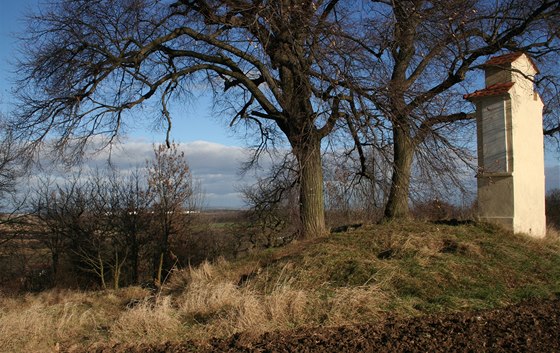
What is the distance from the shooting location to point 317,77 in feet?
32.2

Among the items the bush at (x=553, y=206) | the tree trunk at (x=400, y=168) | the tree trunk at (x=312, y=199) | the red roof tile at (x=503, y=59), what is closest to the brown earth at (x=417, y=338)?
the tree trunk at (x=400, y=168)

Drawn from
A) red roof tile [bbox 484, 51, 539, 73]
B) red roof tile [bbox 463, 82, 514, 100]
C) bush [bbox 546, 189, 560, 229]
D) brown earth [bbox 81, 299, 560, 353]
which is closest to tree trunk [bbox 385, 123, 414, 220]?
red roof tile [bbox 463, 82, 514, 100]

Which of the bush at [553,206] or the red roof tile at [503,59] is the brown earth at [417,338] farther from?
the bush at [553,206]

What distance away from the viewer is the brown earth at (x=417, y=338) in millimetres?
5113

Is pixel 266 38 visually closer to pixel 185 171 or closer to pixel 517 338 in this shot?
pixel 517 338

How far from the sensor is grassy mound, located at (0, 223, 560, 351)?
628cm

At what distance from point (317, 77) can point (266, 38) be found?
1.51 m

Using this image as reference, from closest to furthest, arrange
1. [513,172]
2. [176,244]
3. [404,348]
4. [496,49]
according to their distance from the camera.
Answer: [404,348] → [513,172] → [496,49] → [176,244]

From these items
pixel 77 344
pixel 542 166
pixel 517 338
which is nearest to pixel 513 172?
pixel 542 166

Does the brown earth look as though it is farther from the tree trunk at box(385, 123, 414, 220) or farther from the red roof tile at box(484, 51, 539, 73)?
the red roof tile at box(484, 51, 539, 73)

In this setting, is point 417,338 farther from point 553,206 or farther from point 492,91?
point 553,206

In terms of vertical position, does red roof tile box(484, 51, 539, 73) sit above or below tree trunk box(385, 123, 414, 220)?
above

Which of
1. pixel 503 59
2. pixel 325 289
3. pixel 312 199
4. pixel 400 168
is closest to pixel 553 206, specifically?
pixel 503 59

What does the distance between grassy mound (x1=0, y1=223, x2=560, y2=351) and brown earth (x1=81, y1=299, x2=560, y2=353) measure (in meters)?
0.35
